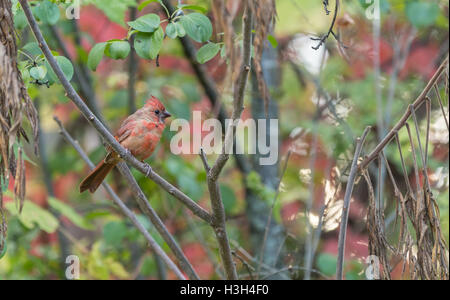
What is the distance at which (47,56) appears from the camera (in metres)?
1.49

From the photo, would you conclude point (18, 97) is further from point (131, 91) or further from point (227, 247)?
point (131, 91)

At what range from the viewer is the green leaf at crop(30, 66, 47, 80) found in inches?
62.8

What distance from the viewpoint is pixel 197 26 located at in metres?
1.66

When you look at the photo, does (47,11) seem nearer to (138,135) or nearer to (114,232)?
(138,135)

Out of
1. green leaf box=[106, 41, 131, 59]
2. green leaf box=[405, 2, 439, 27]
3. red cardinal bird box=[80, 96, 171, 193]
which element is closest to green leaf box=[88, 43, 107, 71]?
green leaf box=[106, 41, 131, 59]

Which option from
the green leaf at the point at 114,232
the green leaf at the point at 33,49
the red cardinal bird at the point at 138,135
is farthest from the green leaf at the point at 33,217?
the green leaf at the point at 33,49

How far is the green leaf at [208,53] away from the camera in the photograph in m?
1.68

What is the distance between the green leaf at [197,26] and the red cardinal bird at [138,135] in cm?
57

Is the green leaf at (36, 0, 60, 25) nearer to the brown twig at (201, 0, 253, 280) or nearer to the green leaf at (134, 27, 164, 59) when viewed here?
the green leaf at (134, 27, 164, 59)

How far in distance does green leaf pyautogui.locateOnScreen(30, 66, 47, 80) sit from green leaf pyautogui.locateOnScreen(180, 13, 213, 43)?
401mm

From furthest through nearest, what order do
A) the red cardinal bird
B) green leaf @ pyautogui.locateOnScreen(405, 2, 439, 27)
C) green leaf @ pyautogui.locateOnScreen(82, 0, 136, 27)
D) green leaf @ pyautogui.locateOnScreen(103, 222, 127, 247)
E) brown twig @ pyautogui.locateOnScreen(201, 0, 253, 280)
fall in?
green leaf @ pyautogui.locateOnScreen(103, 222, 127, 247) < green leaf @ pyautogui.locateOnScreen(405, 2, 439, 27) < green leaf @ pyautogui.locateOnScreen(82, 0, 136, 27) < the red cardinal bird < brown twig @ pyautogui.locateOnScreen(201, 0, 253, 280)

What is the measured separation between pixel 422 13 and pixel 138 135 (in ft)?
5.02

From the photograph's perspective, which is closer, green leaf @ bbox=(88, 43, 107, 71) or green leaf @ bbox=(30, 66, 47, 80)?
green leaf @ bbox=(30, 66, 47, 80)

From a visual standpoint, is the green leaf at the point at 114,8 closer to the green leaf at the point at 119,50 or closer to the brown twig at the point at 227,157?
the green leaf at the point at 119,50
